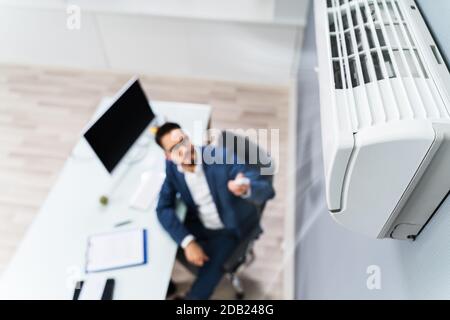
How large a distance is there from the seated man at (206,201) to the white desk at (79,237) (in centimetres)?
8

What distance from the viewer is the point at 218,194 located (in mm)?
1654

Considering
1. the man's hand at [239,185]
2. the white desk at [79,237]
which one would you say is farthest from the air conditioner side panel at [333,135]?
the white desk at [79,237]

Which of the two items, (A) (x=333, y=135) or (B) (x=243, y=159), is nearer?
(A) (x=333, y=135)

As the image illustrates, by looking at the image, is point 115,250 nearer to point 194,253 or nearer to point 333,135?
point 194,253

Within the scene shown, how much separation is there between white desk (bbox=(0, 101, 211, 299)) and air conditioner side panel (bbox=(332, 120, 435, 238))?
90cm

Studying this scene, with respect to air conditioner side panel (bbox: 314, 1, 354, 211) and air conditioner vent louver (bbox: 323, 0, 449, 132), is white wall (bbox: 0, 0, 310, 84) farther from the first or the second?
air conditioner side panel (bbox: 314, 1, 354, 211)

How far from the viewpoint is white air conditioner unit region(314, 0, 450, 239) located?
0.63 m

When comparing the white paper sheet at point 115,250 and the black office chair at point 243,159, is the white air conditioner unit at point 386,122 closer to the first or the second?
the black office chair at point 243,159

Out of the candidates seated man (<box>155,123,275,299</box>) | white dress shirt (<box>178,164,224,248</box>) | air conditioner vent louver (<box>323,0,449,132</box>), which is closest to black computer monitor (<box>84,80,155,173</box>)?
seated man (<box>155,123,275,299</box>)

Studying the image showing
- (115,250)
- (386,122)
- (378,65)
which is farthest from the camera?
(115,250)

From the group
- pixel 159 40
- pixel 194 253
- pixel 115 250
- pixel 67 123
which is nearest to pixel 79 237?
pixel 115 250

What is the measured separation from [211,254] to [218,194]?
1.00 feet

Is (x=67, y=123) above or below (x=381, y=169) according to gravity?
above

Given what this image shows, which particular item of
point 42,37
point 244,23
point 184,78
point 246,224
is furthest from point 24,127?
point 246,224
